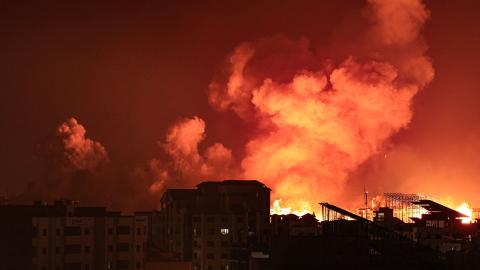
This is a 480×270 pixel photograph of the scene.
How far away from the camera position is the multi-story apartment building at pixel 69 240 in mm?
51062

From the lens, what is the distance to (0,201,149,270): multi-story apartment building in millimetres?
51062

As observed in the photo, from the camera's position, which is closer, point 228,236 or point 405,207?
point 228,236

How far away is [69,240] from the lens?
5147 cm

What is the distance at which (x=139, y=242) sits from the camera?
5325 centimetres

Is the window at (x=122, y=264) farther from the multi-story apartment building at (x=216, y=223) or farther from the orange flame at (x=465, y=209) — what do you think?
the orange flame at (x=465, y=209)

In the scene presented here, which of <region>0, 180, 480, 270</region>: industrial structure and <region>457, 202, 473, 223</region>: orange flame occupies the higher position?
<region>457, 202, 473, 223</region>: orange flame

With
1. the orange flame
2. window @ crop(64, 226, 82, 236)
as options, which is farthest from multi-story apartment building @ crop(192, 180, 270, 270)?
the orange flame

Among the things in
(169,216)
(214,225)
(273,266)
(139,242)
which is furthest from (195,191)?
(273,266)

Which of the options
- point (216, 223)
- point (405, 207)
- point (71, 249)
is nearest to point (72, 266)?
point (71, 249)

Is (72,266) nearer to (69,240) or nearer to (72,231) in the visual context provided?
(69,240)

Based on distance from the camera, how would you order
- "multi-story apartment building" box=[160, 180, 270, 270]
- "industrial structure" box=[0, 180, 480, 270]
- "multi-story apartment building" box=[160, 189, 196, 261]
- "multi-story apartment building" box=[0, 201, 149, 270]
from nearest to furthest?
1. "industrial structure" box=[0, 180, 480, 270]
2. "multi-story apartment building" box=[0, 201, 149, 270]
3. "multi-story apartment building" box=[160, 180, 270, 270]
4. "multi-story apartment building" box=[160, 189, 196, 261]

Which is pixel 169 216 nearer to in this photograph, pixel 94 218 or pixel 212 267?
pixel 212 267

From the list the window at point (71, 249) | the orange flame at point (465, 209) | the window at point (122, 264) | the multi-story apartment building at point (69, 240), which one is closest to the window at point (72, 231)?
the multi-story apartment building at point (69, 240)

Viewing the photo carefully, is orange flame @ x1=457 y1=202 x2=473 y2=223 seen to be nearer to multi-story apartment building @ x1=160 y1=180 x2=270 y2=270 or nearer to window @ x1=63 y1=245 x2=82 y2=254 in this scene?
multi-story apartment building @ x1=160 y1=180 x2=270 y2=270
